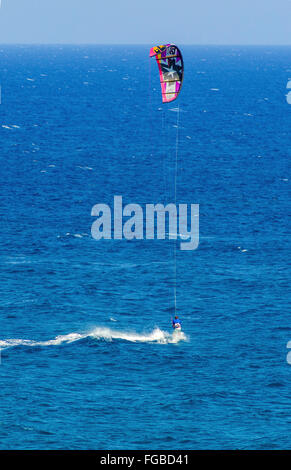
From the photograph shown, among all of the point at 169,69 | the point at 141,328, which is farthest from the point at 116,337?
the point at 169,69

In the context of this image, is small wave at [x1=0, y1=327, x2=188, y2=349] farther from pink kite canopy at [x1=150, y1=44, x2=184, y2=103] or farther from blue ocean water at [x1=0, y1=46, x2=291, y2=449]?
pink kite canopy at [x1=150, y1=44, x2=184, y2=103]

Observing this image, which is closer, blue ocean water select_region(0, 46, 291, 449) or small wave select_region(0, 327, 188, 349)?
blue ocean water select_region(0, 46, 291, 449)

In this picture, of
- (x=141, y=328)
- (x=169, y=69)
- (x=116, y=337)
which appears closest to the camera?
(x=169, y=69)

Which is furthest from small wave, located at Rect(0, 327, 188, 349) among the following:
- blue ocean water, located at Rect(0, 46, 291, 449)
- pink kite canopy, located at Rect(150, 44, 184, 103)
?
pink kite canopy, located at Rect(150, 44, 184, 103)

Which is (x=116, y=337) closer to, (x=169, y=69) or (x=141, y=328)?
(x=141, y=328)
